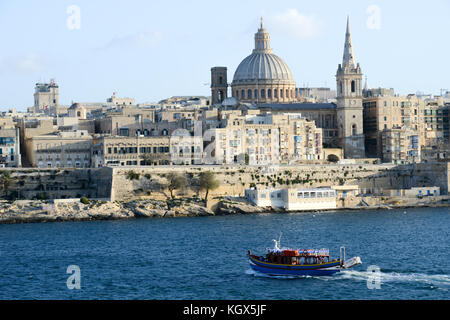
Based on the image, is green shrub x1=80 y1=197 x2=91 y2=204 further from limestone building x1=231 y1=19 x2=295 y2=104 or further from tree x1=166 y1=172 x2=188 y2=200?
limestone building x1=231 y1=19 x2=295 y2=104

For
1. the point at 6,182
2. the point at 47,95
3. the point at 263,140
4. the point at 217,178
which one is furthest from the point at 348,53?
the point at 47,95

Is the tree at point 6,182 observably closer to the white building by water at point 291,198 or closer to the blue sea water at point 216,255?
the blue sea water at point 216,255

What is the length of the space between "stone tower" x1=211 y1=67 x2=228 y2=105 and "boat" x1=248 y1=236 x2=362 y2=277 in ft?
209

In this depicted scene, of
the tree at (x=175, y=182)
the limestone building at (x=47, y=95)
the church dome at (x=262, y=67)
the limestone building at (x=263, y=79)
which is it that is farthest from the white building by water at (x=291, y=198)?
the limestone building at (x=47, y=95)

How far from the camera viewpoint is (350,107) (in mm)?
92750

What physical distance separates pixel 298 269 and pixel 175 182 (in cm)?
3274

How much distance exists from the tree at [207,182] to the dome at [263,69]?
30.2 meters

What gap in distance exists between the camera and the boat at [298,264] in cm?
4053

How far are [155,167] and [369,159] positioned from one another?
22913mm

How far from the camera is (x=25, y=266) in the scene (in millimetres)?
44875

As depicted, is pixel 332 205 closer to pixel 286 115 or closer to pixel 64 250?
pixel 286 115

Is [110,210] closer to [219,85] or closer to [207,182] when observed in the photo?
[207,182]
